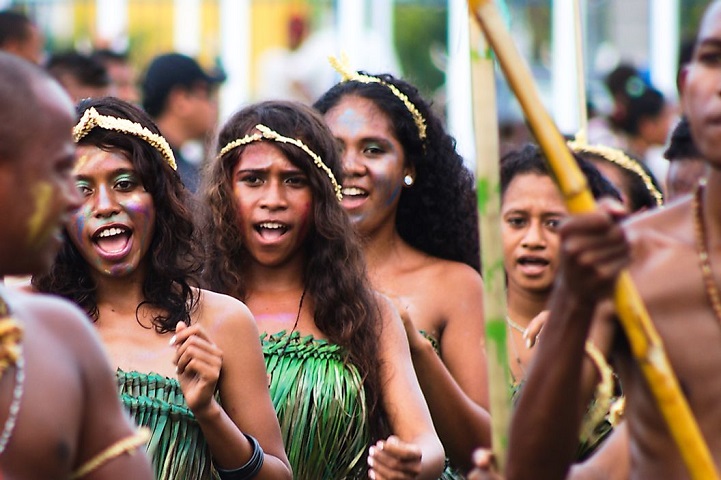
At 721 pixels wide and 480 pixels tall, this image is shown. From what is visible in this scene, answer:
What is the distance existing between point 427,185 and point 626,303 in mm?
3464

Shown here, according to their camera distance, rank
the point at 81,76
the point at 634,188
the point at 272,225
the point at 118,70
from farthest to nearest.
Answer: the point at 118,70 → the point at 81,76 → the point at 634,188 → the point at 272,225

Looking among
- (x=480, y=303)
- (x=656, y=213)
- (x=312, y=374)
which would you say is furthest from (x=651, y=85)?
(x=656, y=213)

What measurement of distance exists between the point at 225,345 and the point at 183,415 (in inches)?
9.3

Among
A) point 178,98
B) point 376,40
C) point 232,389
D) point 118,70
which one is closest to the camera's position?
point 232,389

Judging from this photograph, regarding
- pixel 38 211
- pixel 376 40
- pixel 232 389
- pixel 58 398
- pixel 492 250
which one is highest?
pixel 376 40

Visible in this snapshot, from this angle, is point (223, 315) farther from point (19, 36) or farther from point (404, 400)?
point (19, 36)

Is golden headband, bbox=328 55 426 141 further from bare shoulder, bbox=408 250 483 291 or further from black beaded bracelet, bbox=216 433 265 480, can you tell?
black beaded bracelet, bbox=216 433 265 480

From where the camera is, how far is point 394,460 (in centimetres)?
444

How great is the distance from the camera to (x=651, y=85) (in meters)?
12.4

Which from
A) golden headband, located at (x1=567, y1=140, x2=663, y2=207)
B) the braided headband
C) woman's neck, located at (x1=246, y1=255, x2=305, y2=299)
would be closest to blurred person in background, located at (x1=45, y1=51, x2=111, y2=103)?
golden headband, located at (x1=567, y1=140, x2=663, y2=207)

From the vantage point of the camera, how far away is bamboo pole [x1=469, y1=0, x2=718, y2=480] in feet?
9.82

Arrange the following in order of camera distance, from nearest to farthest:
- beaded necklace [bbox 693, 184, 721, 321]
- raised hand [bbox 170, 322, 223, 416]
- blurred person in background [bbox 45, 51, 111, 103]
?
beaded necklace [bbox 693, 184, 721, 321]
raised hand [bbox 170, 322, 223, 416]
blurred person in background [bbox 45, 51, 111, 103]

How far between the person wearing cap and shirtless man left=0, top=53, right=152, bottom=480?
22.6 feet

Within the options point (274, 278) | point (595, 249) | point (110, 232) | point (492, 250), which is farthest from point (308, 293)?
point (595, 249)
